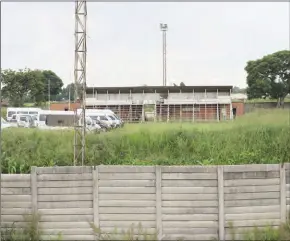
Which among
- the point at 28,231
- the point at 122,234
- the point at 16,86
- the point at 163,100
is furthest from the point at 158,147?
the point at 163,100

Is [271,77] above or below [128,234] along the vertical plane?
above

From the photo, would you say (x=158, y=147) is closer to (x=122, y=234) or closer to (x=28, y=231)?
(x=122, y=234)

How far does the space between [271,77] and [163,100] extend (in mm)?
11789

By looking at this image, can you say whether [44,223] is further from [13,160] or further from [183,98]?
[183,98]

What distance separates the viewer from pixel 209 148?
6.36 meters

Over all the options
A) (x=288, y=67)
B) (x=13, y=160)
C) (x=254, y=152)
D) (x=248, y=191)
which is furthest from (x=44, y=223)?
(x=288, y=67)

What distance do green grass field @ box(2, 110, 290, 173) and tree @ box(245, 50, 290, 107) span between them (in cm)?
2336

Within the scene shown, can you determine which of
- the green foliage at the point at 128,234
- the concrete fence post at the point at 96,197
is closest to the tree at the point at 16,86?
the concrete fence post at the point at 96,197

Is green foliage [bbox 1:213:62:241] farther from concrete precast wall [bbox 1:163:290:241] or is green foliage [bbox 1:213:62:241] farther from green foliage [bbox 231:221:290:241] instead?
green foliage [bbox 231:221:290:241]

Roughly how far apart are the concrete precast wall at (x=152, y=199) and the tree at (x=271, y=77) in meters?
25.7

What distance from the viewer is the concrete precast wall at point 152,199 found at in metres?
4.77

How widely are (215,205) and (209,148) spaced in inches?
67.4

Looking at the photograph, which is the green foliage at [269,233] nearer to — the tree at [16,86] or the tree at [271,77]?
the tree at [16,86]

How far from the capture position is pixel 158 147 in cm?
646
